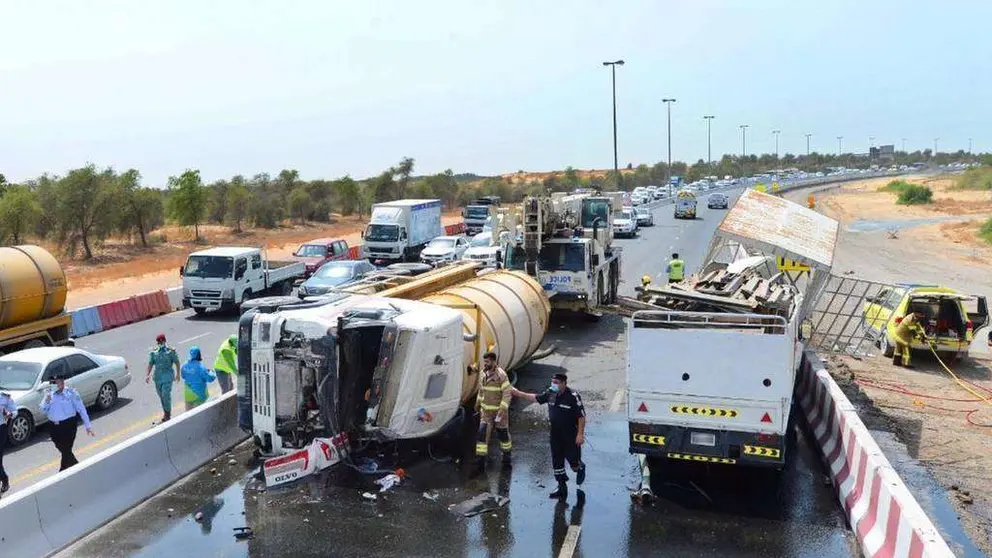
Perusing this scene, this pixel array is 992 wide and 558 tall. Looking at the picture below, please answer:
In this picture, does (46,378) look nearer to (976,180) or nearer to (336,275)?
(336,275)

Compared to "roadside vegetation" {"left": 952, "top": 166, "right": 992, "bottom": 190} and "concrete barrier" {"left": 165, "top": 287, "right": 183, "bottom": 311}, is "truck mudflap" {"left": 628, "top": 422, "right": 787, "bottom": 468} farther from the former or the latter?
"roadside vegetation" {"left": 952, "top": 166, "right": 992, "bottom": 190}

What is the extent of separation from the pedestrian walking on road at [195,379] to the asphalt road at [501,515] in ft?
4.67

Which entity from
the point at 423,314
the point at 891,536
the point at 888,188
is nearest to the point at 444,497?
the point at 423,314

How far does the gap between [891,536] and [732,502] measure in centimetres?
213

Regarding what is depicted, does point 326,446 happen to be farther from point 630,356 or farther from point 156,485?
point 630,356

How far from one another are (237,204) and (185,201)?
9.71m

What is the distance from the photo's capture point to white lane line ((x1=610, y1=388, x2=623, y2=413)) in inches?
543

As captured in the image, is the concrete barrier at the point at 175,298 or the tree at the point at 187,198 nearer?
the concrete barrier at the point at 175,298

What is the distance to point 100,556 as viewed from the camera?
8.55m

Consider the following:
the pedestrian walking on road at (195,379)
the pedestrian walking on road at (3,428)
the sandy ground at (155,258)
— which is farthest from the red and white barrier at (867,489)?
the sandy ground at (155,258)

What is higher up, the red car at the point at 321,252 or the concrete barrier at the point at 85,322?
the red car at the point at 321,252

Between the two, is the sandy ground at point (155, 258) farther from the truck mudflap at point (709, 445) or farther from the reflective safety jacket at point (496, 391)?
the truck mudflap at point (709, 445)

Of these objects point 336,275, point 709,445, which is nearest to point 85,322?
point 336,275

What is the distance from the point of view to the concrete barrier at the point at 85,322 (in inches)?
888
